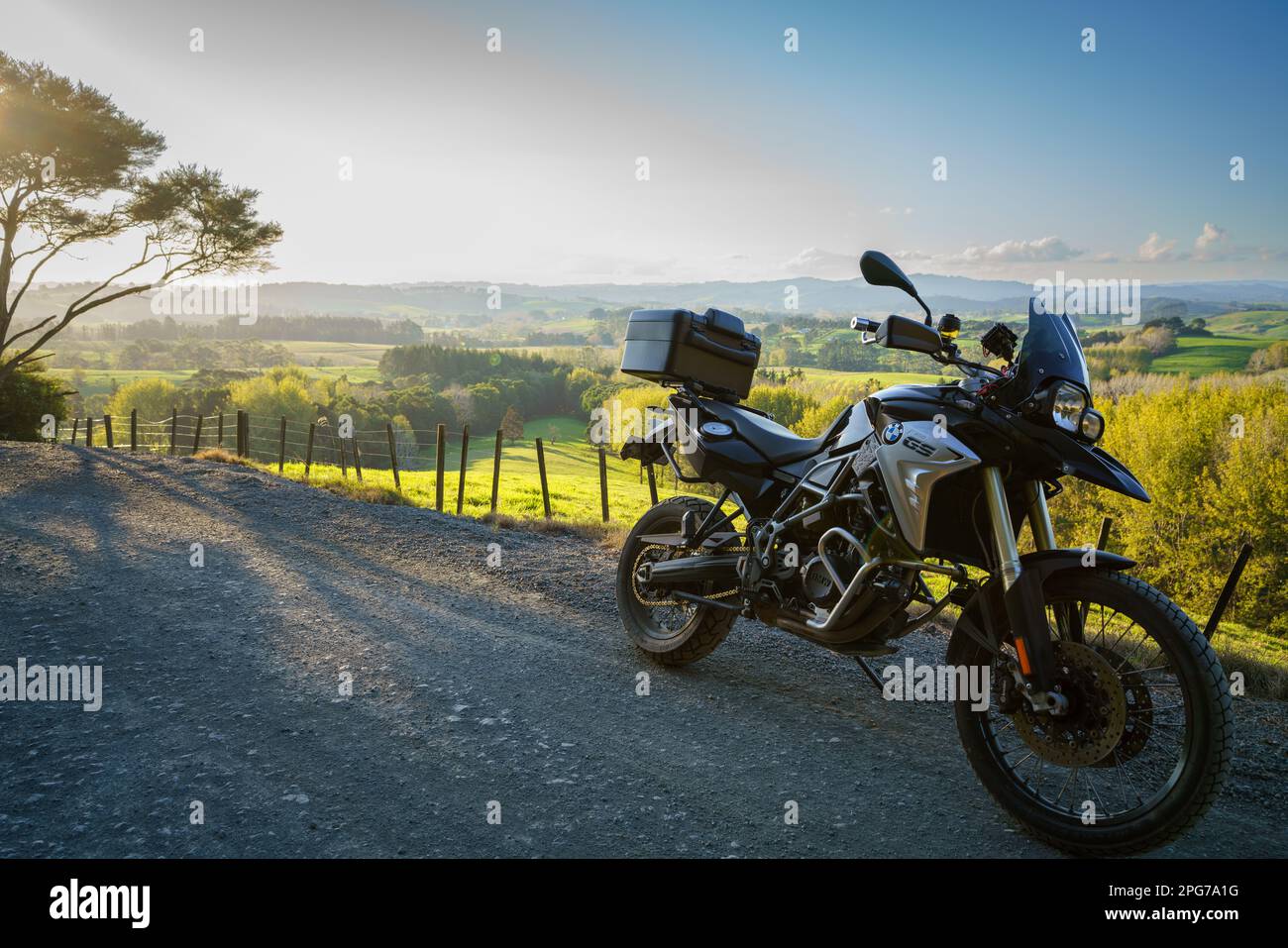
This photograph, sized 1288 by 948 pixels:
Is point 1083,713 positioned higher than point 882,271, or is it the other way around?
point 882,271

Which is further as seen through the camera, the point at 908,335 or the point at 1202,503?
the point at 1202,503

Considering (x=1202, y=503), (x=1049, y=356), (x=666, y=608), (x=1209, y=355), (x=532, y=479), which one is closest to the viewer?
(x=1049, y=356)

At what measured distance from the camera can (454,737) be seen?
407cm

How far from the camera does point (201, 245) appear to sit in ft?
96.1

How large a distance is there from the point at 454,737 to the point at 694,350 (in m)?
2.71

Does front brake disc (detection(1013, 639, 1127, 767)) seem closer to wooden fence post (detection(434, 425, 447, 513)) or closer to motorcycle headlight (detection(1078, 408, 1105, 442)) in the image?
motorcycle headlight (detection(1078, 408, 1105, 442))

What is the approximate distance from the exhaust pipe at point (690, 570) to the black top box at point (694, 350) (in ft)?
3.78

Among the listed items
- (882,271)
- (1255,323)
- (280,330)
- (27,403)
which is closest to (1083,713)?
(882,271)

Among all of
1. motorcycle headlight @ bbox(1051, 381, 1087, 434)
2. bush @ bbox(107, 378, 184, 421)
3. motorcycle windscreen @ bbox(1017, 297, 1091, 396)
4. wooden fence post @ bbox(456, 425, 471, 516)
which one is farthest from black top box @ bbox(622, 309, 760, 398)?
bush @ bbox(107, 378, 184, 421)

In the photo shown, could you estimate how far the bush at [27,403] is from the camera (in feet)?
86.5

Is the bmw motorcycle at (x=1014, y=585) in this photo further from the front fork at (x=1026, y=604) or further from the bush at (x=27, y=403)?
the bush at (x=27, y=403)

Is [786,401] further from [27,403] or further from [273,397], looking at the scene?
[273,397]
